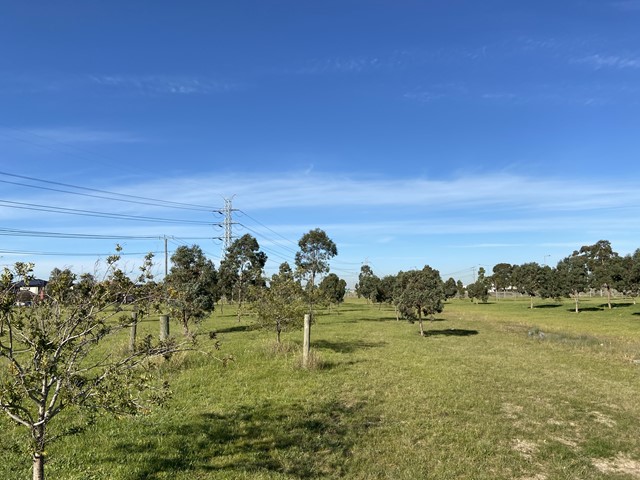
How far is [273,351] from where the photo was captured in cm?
2044

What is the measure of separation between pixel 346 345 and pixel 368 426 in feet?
47.9

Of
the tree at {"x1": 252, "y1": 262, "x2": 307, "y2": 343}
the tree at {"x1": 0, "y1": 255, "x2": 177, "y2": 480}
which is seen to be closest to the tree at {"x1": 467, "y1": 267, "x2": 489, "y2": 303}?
the tree at {"x1": 252, "y1": 262, "x2": 307, "y2": 343}

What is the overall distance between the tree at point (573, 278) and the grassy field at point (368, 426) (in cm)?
5061

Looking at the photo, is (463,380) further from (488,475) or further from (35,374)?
(35,374)

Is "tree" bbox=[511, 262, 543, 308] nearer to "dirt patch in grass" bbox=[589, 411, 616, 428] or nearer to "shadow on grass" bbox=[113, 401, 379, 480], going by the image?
"dirt patch in grass" bbox=[589, 411, 616, 428]

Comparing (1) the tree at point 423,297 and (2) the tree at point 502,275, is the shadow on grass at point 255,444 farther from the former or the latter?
(2) the tree at point 502,275

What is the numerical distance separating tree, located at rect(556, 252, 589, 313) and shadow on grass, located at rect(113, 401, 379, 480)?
207ft

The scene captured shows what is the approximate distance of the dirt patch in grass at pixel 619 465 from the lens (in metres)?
8.41

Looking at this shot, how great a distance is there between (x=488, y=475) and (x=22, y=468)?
8.62 m

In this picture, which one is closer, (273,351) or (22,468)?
(22,468)

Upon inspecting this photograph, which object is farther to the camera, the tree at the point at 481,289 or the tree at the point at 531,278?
the tree at the point at 481,289

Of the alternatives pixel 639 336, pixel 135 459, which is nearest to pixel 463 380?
pixel 135 459

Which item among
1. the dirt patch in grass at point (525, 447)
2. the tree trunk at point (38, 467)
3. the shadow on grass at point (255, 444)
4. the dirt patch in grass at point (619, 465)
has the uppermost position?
the tree trunk at point (38, 467)

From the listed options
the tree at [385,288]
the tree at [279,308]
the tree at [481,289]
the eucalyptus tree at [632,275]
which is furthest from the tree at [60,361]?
the tree at [481,289]
